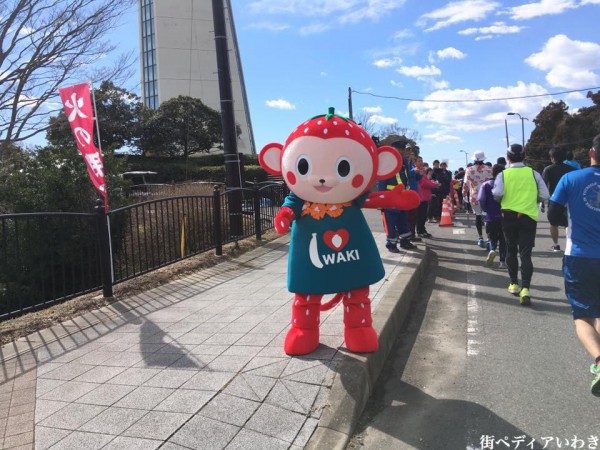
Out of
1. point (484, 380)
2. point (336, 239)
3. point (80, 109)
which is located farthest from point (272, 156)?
point (80, 109)

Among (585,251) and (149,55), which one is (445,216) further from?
(149,55)

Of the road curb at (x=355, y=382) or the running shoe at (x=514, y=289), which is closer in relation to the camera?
the road curb at (x=355, y=382)

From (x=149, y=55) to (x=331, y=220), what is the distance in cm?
5520

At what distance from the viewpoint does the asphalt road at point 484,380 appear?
8.99 feet

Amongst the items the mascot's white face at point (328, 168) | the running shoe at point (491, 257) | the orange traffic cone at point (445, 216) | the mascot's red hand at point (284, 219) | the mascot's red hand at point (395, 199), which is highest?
the mascot's white face at point (328, 168)

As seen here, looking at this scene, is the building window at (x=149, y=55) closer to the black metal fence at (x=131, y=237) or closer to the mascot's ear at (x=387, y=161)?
the black metal fence at (x=131, y=237)

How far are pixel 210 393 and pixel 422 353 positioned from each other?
6.67ft

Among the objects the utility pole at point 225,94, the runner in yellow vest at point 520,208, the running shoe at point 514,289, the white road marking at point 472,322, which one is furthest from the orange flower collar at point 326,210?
the utility pole at point 225,94

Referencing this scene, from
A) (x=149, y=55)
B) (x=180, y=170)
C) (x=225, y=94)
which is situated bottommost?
(x=180, y=170)

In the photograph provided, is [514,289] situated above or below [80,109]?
below

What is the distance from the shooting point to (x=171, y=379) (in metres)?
3.32

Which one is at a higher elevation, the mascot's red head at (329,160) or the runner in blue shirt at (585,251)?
the mascot's red head at (329,160)

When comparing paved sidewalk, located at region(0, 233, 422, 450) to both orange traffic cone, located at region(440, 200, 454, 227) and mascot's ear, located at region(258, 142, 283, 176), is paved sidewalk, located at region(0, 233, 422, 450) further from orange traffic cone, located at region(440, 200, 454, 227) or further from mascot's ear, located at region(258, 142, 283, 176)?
orange traffic cone, located at region(440, 200, 454, 227)

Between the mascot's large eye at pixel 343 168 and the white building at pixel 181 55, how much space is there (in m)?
47.5
